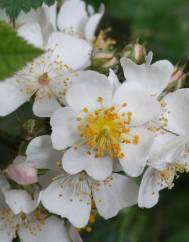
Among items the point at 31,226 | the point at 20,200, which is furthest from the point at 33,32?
the point at 31,226

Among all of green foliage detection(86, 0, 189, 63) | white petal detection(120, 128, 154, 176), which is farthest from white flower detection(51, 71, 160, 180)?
green foliage detection(86, 0, 189, 63)

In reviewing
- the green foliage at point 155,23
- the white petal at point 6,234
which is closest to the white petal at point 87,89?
the white petal at point 6,234

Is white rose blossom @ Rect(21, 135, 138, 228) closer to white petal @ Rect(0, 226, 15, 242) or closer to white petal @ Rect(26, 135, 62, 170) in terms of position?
white petal @ Rect(26, 135, 62, 170)

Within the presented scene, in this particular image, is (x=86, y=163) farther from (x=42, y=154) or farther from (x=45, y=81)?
(x=45, y=81)

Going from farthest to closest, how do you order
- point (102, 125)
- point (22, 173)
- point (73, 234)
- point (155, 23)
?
point (155, 23) → point (73, 234) → point (102, 125) → point (22, 173)

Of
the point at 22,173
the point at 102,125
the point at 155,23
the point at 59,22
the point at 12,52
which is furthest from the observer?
the point at 155,23

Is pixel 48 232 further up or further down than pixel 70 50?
further down
